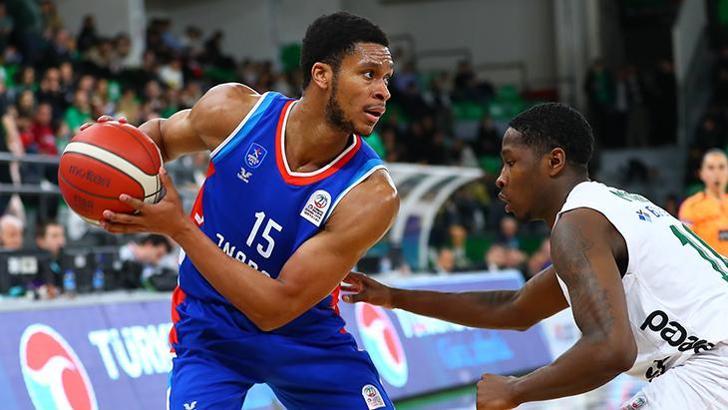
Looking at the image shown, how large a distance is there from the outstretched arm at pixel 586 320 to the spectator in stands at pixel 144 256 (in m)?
6.48

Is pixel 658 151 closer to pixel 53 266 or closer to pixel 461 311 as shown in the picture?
pixel 53 266

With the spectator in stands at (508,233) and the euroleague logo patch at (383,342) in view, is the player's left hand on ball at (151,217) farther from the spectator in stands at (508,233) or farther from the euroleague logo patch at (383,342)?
the spectator in stands at (508,233)

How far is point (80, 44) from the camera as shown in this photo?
17.0m

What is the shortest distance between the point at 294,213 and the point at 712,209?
655 centimetres

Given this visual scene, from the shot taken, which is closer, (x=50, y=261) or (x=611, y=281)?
(x=611, y=281)

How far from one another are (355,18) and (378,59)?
0.22 meters

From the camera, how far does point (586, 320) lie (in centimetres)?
326

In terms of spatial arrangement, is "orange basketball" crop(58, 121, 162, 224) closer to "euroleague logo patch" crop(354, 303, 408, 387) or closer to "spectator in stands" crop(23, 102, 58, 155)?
"euroleague logo patch" crop(354, 303, 408, 387)

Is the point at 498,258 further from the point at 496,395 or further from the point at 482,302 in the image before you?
the point at 496,395

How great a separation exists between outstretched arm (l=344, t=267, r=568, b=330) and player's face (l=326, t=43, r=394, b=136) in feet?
2.21

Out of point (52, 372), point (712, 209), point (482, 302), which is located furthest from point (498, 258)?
point (482, 302)

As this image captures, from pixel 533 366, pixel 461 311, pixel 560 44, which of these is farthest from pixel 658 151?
pixel 461 311

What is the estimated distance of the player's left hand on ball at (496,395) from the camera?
3336 mm

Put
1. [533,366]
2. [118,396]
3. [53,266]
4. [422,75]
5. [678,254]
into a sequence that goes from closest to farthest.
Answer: [678,254], [118,396], [53,266], [533,366], [422,75]
